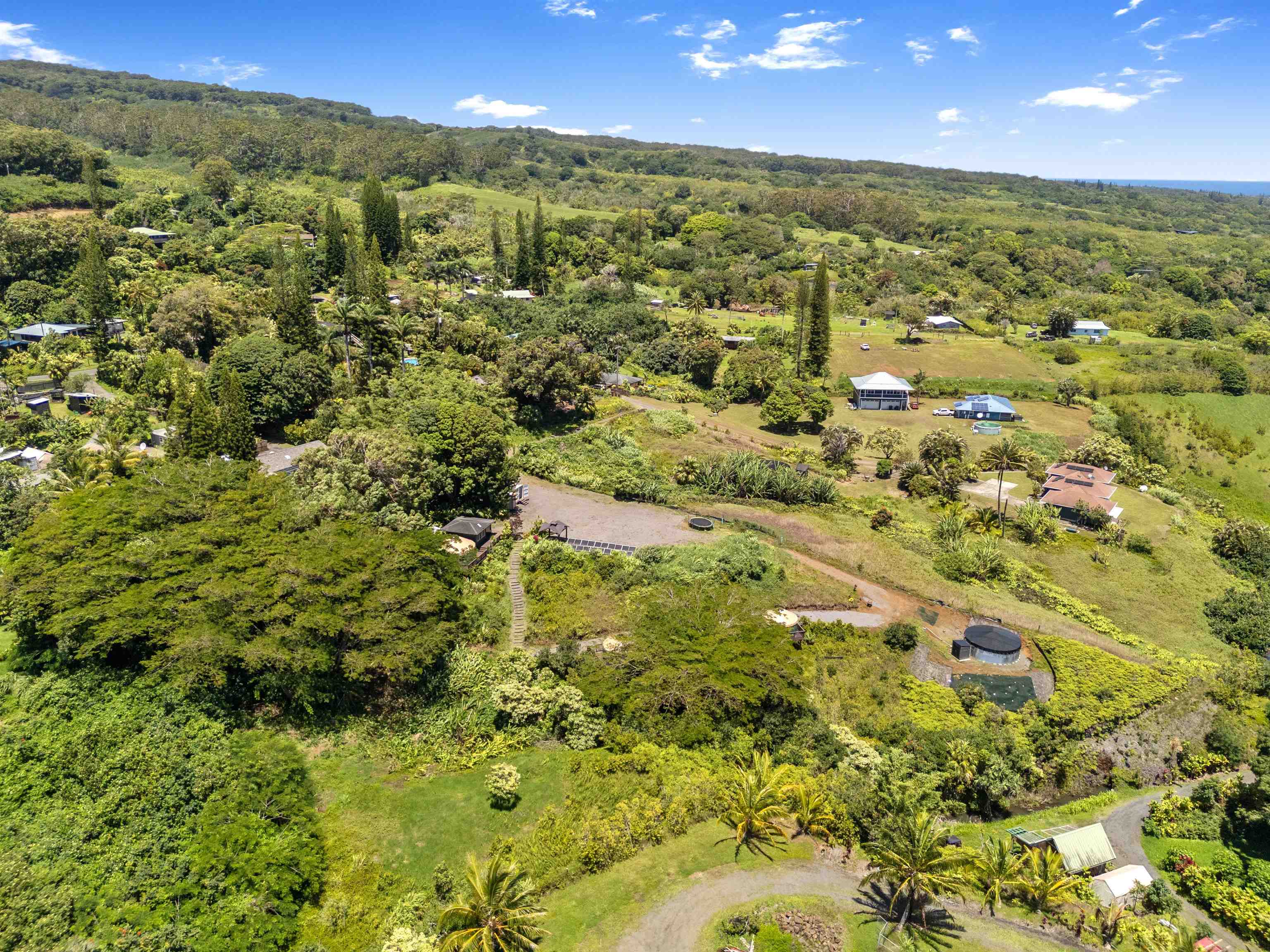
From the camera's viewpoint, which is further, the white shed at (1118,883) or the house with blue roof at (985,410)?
the house with blue roof at (985,410)

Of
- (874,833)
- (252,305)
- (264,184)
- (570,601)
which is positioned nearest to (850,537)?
(570,601)

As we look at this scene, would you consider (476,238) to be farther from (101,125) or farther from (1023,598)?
(101,125)

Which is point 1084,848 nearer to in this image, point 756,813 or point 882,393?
point 756,813

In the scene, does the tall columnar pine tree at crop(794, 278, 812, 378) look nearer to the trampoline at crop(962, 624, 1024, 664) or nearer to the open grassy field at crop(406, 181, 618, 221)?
the trampoline at crop(962, 624, 1024, 664)

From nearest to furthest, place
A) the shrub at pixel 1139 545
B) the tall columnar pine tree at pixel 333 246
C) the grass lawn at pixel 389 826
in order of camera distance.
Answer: the grass lawn at pixel 389 826, the shrub at pixel 1139 545, the tall columnar pine tree at pixel 333 246

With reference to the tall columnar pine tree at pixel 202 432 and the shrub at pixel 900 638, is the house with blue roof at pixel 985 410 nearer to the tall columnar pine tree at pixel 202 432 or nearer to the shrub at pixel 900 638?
the shrub at pixel 900 638

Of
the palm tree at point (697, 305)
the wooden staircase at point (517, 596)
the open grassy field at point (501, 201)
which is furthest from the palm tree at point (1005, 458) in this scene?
the open grassy field at point (501, 201)
